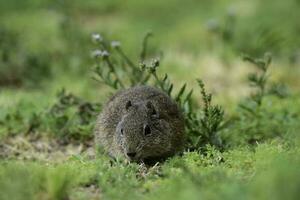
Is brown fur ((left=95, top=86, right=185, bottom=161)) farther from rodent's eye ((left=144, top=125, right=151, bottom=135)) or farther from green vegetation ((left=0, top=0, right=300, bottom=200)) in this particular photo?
green vegetation ((left=0, top=0, right=300, bottom=200))

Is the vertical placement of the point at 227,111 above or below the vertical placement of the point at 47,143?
above

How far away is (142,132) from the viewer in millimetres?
6035

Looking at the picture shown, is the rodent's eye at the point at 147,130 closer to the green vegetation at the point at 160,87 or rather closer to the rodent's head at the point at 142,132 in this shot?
the rodent's head at the point at 142,132

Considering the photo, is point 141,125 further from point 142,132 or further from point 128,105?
point 128,105

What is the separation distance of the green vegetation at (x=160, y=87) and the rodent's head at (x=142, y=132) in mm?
159

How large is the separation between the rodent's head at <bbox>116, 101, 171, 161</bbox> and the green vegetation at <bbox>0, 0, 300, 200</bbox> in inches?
6.3

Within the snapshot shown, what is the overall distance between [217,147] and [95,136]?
3.94 feet

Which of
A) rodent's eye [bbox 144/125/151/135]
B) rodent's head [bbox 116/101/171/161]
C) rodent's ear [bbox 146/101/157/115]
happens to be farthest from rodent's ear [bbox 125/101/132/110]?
rodent's eye [bbox 144/125/151/135]

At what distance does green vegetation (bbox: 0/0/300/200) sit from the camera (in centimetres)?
489

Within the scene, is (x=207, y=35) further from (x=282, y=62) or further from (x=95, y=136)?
(x=95, y=136)

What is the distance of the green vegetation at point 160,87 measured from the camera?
16.0 ft

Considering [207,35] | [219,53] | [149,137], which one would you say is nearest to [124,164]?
[149,137]

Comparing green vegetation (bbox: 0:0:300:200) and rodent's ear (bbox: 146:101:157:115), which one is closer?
green vegetation (bbox: 0:0:300:200)

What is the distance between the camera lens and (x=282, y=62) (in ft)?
34.3
